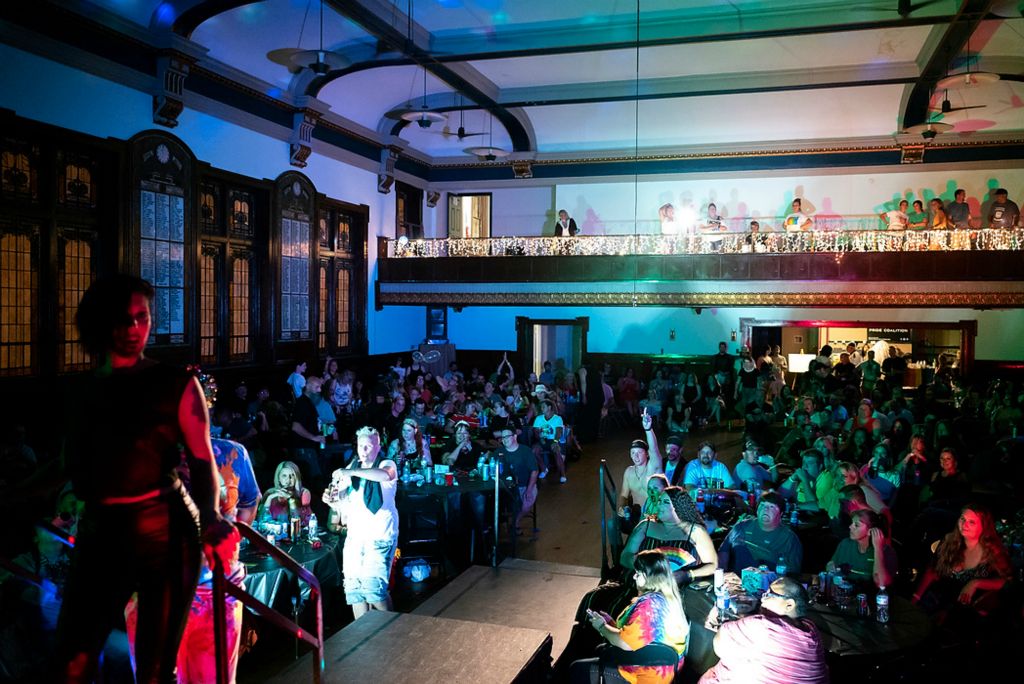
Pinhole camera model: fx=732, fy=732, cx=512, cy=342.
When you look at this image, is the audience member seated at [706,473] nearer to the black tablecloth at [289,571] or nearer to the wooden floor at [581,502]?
the wooden floor at [581,502]

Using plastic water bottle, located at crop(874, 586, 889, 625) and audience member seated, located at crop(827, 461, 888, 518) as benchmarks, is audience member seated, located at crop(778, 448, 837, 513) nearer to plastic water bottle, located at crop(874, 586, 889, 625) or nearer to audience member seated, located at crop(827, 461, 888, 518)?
audience member seated, located at crop(827, 461, 888, 518)

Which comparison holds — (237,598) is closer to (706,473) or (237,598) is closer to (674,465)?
(706,473)

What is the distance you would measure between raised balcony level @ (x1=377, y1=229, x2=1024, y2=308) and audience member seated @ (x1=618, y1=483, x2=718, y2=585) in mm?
11399

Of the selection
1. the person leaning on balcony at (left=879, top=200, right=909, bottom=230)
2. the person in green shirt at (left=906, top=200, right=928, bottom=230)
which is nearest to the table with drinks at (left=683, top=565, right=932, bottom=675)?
the person in green shirt at (left=906, top=200, right=928, bottom=230)

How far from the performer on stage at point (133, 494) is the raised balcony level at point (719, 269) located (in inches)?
588

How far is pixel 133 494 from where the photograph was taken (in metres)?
2.20

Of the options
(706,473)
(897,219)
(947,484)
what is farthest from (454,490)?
(897,219)

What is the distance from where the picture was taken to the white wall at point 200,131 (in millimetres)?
9922

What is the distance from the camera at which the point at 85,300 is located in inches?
89.8

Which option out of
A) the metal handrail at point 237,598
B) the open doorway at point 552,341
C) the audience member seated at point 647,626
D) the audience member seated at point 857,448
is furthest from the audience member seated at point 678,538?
the open doorway at point 552,341

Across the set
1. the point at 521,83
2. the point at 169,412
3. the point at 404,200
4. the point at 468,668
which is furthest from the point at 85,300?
the point at 404,200

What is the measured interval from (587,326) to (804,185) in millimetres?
7118

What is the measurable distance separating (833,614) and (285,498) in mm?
4175

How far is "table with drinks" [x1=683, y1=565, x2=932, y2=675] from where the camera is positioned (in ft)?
14.1
